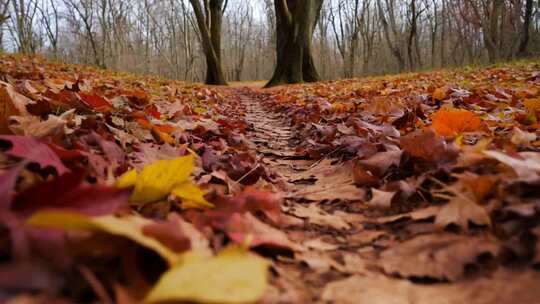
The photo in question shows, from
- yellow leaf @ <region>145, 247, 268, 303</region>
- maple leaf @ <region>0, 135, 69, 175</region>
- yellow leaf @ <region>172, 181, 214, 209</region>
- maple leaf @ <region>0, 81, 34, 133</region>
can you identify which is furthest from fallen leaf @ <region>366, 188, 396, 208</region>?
maple leaf @ <region>0, 81, 34, 133</region>

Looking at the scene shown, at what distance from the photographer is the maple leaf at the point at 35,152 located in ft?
2.75

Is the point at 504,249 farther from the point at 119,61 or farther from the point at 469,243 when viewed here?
the point at 119,61

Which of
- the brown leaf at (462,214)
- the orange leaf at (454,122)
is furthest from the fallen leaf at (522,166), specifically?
the orange leaf at (454,122)

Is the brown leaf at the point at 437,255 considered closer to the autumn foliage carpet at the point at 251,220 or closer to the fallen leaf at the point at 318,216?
the autumn foliage carpet at the point at 251,220

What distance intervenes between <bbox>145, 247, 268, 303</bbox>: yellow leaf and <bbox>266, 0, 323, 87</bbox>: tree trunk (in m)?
12.2

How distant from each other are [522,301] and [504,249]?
147 mm

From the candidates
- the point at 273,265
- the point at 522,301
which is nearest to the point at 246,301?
the point at 273,265

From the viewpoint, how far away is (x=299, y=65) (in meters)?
12.4

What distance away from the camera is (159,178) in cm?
86

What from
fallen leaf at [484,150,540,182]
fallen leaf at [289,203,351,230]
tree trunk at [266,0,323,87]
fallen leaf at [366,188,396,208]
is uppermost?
tree trunk at [266,0,323,87]

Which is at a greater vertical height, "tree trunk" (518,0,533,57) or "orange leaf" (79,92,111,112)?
"tree trunk" (518,0,533,57)

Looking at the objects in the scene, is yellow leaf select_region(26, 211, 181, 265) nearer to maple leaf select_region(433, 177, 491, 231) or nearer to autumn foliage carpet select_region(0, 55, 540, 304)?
autumn foliage carpet select_region(0, 55, 540, 304)

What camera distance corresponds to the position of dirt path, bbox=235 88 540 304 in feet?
2.18

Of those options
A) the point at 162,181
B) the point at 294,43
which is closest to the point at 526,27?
the point at 294,43
